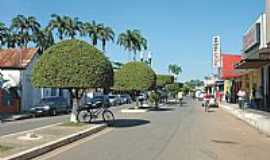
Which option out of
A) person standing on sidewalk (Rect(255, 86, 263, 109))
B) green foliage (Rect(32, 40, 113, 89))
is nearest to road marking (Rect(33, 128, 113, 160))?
green foliage (Rect(32, 40, 113, 89))

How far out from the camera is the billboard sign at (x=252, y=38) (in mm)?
36438

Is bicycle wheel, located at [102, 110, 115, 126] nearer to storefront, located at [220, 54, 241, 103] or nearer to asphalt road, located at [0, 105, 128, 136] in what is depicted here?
asphalt road, located at [0, 105, 128, 136]

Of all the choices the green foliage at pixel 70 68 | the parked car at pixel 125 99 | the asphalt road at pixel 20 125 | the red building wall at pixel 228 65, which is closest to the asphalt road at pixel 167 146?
the green foliage at pixel 70 68

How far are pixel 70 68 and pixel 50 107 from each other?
1731cm

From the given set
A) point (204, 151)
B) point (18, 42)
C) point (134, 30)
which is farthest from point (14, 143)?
point (134, 30)

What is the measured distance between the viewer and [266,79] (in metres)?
40.3

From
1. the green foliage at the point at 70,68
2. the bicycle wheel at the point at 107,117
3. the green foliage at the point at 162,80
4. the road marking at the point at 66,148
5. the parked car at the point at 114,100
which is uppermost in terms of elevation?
the green foliage at the point at 162,80

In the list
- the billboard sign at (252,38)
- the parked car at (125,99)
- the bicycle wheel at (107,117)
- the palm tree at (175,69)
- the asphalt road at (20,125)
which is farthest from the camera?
the palm tree at (175,69)

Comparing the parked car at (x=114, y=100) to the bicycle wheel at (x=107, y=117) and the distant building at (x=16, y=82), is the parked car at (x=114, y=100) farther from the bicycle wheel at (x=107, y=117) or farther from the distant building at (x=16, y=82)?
the bicycle wheel at (x=107, y=117)

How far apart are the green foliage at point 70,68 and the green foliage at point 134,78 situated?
20.2m

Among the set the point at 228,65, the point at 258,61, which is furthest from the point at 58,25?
the point at 258,61

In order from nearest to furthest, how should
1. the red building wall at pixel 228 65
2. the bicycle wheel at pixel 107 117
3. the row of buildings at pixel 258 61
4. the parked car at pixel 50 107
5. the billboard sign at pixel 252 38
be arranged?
the bicycle wheel at pixel 107 117 < the row of buildings at pixel 258 61 < the billboard sign at pixel 252 38 < the parked car at pixel 50 107 < the red building wall at pixel 228 65

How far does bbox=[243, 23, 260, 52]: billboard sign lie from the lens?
36.4m

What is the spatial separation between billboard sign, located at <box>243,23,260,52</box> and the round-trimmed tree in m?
18.1
